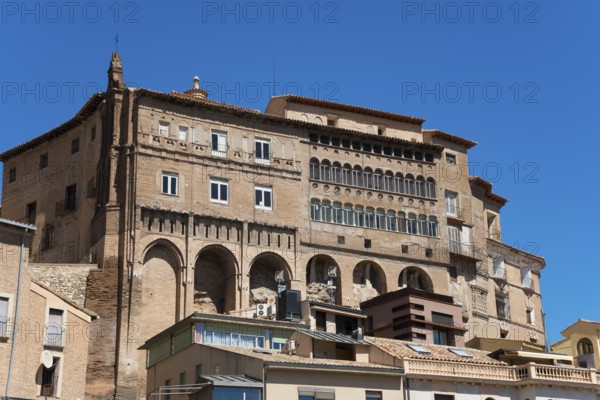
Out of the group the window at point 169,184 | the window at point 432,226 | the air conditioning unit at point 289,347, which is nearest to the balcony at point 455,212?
the window at point 432,226

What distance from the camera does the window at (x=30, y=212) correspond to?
77000mm

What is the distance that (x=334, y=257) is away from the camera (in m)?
73.9

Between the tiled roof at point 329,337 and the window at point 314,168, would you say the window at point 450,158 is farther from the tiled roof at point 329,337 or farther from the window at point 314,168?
the tiled roof at point 329,337

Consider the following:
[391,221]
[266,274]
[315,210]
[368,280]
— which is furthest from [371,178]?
[266,274]

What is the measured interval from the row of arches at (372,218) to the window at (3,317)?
32096 millimetres

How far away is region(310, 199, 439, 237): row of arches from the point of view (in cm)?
7488

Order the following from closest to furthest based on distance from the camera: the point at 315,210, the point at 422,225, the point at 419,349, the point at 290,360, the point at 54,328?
1. the point at 290,360
2. the point at 54,328
3. the point at 419,349
4. the point at 315,210
5. the point at 422,225

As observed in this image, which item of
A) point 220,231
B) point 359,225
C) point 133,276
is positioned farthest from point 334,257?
point 133,276

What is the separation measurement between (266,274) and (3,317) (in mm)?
29299

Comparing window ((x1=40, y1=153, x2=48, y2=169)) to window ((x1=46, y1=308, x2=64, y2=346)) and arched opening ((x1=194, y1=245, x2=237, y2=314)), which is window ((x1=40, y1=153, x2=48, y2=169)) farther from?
window ((x1=46, y1=308, x2=64, y2=346))

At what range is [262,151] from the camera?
244ft

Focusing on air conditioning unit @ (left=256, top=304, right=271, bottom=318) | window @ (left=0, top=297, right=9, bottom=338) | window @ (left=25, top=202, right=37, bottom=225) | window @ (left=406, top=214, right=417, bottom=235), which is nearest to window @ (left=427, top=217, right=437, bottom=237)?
window @ (left=406, top=214, right=417, bottom=235)

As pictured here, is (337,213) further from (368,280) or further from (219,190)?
(219,190)

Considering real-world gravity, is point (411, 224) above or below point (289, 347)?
above
